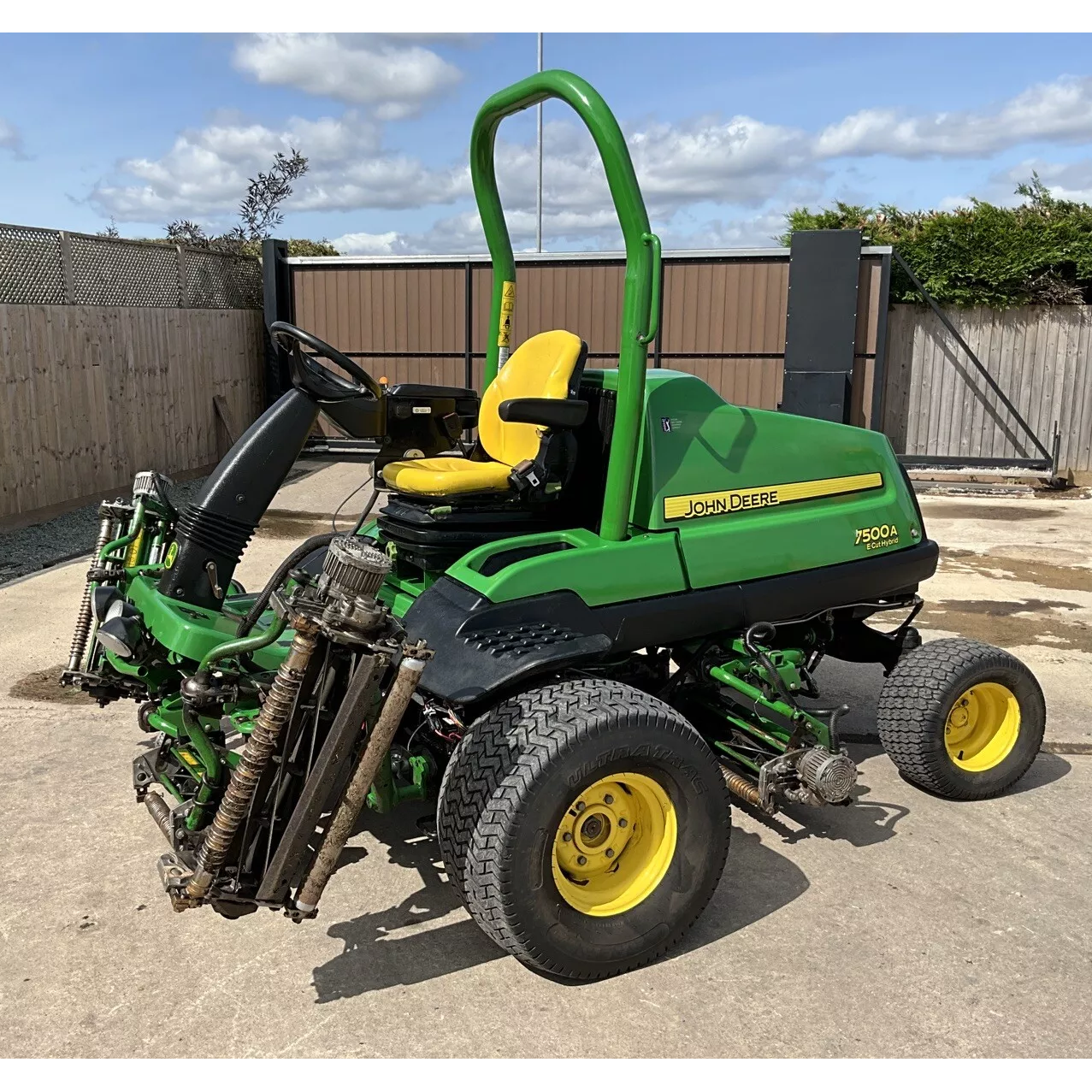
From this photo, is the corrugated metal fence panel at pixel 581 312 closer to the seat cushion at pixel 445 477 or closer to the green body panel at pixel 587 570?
the seat cushion at pixel 445 477

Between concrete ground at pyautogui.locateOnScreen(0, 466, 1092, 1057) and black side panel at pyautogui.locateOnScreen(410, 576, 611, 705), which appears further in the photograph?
black side panel at pyautogui.locateOnScreen(410, 576, 611, 705)

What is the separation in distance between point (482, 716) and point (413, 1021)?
2.49 ft

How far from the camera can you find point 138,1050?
2.42 metres

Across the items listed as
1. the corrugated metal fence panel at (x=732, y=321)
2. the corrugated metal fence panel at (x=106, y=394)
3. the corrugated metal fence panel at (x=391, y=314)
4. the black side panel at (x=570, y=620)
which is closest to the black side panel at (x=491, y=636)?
the black side panel at (x=570, y=620)

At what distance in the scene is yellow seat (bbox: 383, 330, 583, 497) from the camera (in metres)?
3.47

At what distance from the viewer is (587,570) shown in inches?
125

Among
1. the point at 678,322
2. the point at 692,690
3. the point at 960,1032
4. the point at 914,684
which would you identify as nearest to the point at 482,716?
the point at 692,690

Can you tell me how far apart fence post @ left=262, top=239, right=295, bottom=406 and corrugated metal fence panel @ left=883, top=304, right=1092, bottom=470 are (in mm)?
7326

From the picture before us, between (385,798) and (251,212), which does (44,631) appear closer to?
(385,798)

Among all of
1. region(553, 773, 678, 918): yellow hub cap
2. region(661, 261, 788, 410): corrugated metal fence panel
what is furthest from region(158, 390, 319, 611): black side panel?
region(661, 261, 788, 410): corrugated metal fence panel

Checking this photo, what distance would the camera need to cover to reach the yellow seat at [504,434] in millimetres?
3475

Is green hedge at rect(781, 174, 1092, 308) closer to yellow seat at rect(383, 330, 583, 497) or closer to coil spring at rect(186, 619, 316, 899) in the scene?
yellow seat at rect(383, 330, 583, 497)

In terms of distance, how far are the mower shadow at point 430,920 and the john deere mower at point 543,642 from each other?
20 cm

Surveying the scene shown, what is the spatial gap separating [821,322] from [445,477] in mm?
9260
